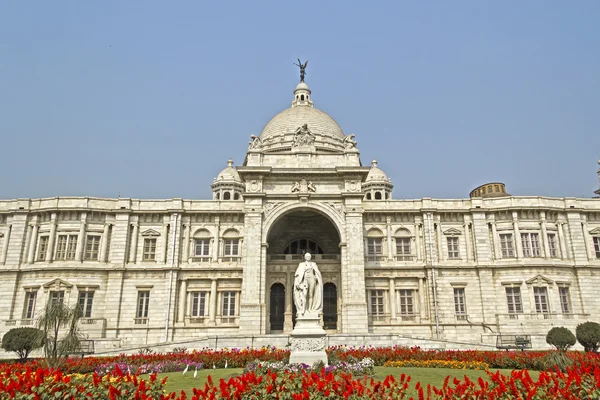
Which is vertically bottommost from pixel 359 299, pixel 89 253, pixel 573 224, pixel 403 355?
pixel 403 355

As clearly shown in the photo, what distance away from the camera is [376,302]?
34062 millimetres

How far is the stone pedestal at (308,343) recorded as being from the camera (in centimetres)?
1509

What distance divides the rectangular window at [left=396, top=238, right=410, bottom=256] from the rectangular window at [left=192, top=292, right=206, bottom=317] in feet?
51.3

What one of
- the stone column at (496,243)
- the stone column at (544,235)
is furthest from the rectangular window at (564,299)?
the stone column at (496,243)

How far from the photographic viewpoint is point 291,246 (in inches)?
1442

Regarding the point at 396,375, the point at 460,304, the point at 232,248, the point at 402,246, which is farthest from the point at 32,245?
the point at 460,304

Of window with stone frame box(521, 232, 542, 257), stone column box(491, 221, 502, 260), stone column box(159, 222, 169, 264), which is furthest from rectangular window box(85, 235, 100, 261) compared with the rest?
window with stone frame box(521, 232, 542, 257)

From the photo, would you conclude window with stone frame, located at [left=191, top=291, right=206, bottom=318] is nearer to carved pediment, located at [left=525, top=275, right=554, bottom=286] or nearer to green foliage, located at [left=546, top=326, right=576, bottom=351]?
green foliage, located at [left=546, top=326, right=576, bottom=351]

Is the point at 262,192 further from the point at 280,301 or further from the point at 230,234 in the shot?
the point at 280,301

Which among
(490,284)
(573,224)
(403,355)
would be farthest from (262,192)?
(573,224)

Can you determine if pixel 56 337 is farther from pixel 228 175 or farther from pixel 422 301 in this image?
pixel 228 175

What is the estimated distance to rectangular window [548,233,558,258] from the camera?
34.2m

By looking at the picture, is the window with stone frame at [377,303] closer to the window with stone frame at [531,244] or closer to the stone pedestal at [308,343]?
the window with stone frame at [531,244]

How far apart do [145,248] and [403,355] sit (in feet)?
74.8
